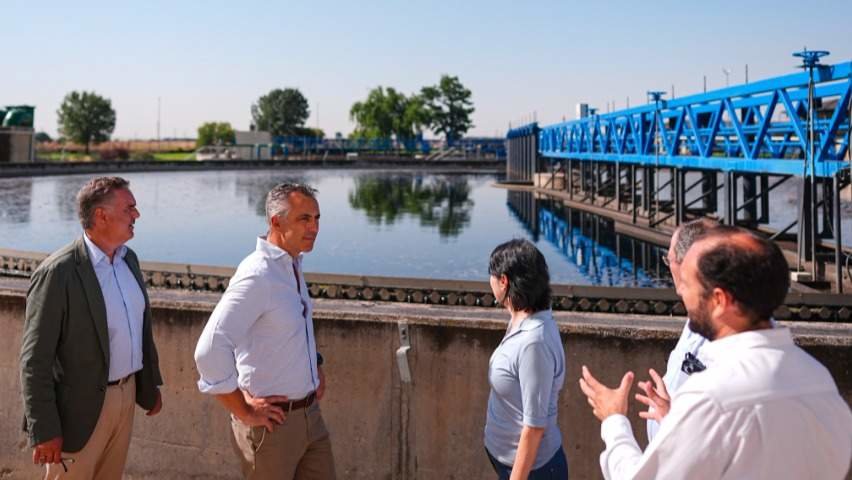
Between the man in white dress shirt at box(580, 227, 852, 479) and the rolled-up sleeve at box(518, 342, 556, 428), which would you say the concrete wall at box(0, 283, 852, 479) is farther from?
the man in white dress shirt at box(580, 227, 852, 479)

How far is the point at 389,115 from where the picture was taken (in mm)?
106000

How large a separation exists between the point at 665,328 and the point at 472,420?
1.03 metres

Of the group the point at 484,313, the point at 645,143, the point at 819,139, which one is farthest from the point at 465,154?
the point at 484,313

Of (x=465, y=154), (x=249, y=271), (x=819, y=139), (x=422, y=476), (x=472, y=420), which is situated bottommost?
(x=422, y=476)

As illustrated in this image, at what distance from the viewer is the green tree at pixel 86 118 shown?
104 metres

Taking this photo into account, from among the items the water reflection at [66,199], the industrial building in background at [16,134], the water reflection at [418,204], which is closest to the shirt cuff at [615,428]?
the water reflection at [66,199]

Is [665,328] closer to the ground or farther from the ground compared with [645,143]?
closer to the ground

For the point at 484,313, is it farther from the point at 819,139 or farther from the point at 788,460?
the point at 819,139

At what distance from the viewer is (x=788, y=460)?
5.19 feet

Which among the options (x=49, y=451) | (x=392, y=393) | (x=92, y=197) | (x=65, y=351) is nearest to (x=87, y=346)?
(x=65, y=351)

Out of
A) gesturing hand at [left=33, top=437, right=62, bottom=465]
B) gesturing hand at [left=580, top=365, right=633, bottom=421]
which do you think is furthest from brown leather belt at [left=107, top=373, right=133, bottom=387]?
gesturing hand at [left=580, top=365, right=633, bottom=421]

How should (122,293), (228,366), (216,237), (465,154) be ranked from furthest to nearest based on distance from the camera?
(465,154), (216,237), (122,293), (228,366)

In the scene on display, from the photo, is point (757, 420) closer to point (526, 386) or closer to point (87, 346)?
point (526, 386)

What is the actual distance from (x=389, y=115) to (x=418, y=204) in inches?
2908
